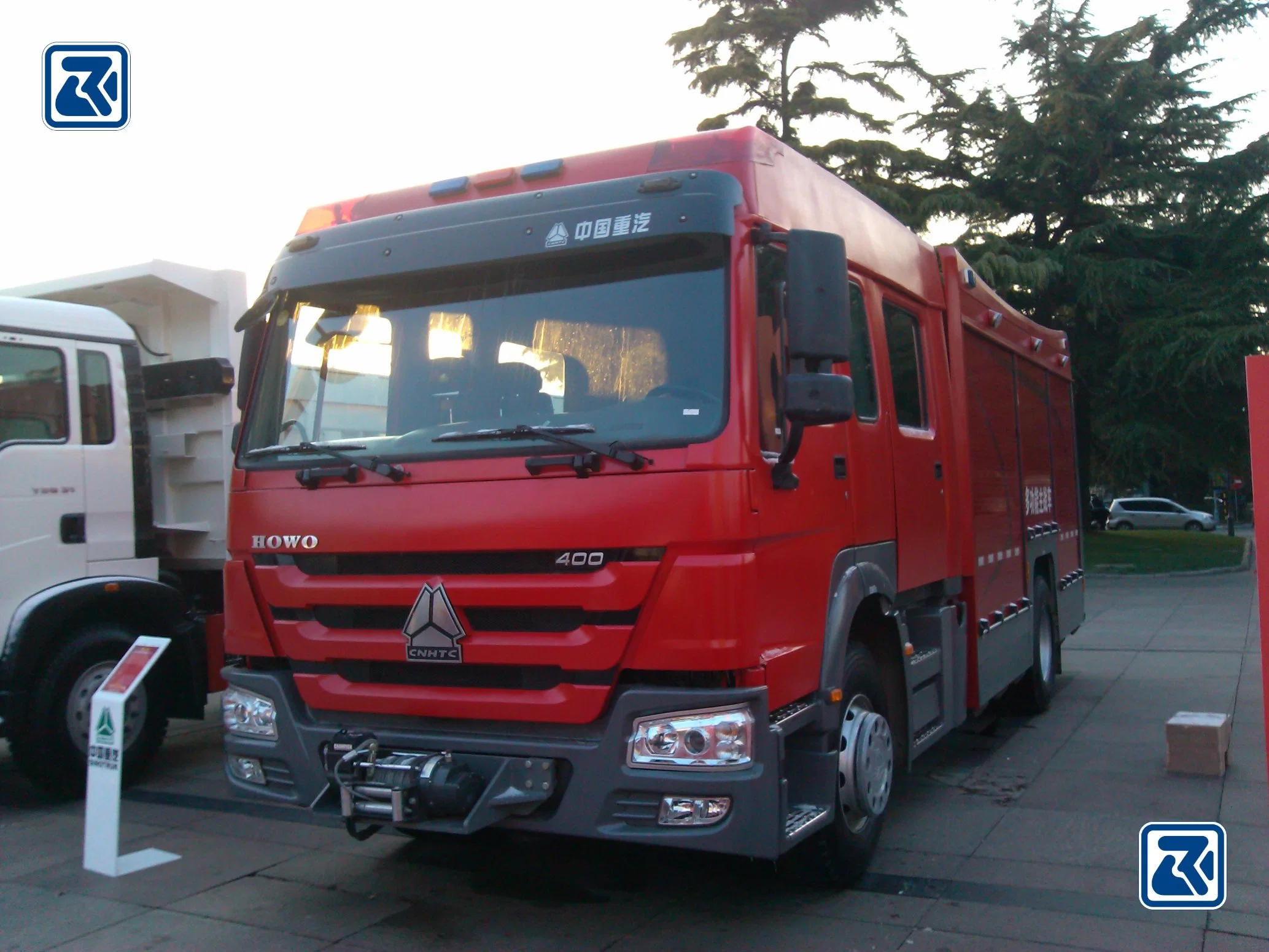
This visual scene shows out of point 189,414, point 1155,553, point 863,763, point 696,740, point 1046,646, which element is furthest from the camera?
point 1155,553

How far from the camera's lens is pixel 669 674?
394 centimetres

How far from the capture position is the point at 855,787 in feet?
15.4

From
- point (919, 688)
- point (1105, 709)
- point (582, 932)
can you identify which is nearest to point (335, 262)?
point (582, 932)

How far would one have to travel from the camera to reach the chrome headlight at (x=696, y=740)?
3814mm

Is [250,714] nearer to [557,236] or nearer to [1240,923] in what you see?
[557,236]

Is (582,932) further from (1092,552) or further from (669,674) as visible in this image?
(1092,552)

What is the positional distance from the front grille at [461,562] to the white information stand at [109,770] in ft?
4.40

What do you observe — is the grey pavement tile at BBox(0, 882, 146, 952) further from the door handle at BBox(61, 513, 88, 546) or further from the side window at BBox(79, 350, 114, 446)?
the side window at BBox(79, 350, 114, 446)

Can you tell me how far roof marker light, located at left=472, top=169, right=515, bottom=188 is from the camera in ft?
15.3

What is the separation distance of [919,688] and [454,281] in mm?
2984

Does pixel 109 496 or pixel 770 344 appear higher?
pixel 770 344

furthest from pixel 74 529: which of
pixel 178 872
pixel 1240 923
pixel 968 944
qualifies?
pixel 1240 923
